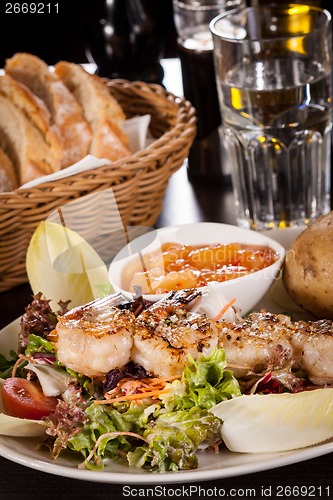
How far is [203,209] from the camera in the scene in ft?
10.4

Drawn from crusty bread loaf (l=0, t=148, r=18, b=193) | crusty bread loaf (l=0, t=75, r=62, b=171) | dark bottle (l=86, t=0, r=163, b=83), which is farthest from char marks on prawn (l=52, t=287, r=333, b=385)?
dark bottle (l=86, t=0, r=163, b=83)

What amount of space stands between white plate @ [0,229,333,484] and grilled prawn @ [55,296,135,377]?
187 millimetres

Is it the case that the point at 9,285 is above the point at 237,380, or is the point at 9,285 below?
below

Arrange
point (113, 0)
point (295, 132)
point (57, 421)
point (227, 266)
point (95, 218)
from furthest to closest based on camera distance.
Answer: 1. point (113, 0)
2. point (295, 132)
3. point (95, 218)
4. point (227, 266)
5. point (57, 421)

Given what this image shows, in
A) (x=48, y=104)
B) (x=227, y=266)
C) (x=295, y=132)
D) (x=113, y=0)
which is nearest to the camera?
(x=227, y=266)

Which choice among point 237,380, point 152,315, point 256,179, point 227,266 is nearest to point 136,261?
point 227,266

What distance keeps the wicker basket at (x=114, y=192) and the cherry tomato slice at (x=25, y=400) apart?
0.69 meters

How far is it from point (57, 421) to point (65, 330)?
190mm

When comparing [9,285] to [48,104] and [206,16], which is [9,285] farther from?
[206,16]

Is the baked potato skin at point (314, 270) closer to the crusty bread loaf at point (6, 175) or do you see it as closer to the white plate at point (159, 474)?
the white plate at point (159, 474)

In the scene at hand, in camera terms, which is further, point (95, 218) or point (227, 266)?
point (95, 218)

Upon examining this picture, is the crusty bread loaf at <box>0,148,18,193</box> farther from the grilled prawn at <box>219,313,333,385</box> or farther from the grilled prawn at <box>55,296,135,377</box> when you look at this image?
the grilled prawn at <box>219,313,333,385</box>

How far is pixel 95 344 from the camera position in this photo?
5.89 ft

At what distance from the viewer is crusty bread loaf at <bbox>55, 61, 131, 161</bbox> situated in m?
2.99
